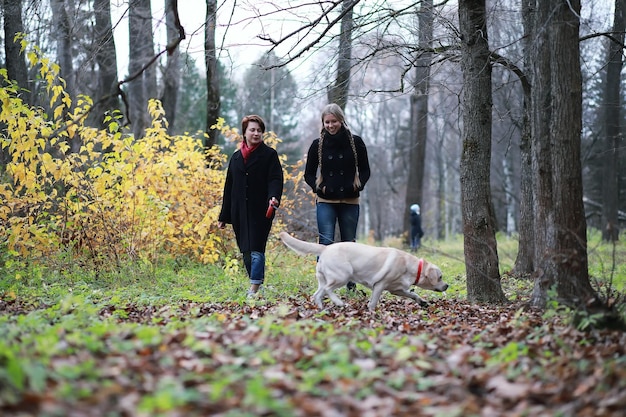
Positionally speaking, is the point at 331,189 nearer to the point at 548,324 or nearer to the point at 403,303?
the point at 403,303

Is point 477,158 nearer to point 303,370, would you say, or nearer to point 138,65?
point 303,370

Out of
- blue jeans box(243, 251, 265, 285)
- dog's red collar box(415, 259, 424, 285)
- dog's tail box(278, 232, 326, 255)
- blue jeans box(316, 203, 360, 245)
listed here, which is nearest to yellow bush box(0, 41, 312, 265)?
blue jeans box(243, 251, 265, 285)

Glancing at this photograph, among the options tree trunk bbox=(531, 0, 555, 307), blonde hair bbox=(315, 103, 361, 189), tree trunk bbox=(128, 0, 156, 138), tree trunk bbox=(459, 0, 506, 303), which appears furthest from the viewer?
tree trunk bbox=(128, 0, 156, 138)

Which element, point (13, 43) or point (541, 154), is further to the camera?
point (13, 43)

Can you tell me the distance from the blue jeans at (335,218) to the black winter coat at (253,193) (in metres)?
0.59

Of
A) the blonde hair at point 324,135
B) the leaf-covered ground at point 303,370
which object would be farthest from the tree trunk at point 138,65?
the leaf-covered ground at point 303,370

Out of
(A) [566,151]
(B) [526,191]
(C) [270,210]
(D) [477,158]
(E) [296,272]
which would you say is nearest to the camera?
(A) [566,151]

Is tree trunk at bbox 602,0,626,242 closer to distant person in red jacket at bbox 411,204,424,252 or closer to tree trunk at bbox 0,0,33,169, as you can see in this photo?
distant person in red jacket at bbox 411,204,424,252

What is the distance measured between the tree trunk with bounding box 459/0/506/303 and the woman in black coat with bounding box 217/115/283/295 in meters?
2.30

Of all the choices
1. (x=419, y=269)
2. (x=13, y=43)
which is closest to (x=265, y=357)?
(x=419, y=269)

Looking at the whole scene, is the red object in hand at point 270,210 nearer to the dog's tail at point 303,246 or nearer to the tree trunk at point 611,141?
the dog's tail at point 303,246

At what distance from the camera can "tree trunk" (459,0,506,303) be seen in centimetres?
693

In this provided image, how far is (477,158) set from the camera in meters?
7.02

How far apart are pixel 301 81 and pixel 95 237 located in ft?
12.8
